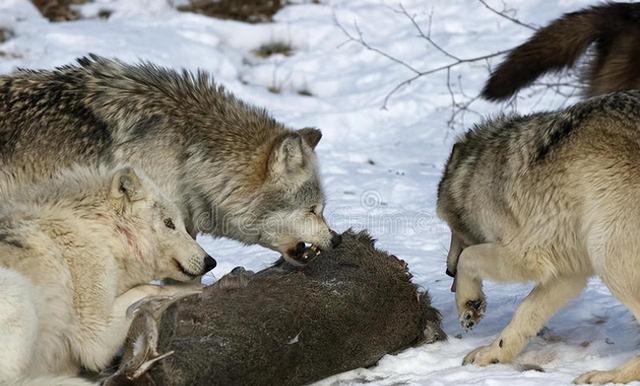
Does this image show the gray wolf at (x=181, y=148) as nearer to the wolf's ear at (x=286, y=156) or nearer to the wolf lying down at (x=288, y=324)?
the wolf's ear at (x=286, y=156)

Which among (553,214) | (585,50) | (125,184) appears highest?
(585,50)

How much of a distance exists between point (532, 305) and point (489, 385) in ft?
2.50

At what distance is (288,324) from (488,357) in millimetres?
1312

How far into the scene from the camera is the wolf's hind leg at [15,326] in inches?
194

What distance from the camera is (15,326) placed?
4984 mm

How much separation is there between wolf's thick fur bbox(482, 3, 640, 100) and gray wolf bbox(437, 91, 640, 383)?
5.42 feet

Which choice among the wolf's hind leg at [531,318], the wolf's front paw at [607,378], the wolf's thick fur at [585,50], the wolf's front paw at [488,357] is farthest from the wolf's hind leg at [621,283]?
the wolf's thick fur at [585,50]

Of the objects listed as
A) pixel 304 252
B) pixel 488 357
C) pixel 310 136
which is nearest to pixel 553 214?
pixel 488 357

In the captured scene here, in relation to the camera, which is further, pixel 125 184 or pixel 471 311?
pixel 471 311

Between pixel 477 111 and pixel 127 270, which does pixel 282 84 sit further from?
pixel 127 270

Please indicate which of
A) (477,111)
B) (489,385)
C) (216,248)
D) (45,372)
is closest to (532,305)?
(489,385)

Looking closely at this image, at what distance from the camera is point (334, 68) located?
539 inches

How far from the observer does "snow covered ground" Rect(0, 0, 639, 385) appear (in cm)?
922

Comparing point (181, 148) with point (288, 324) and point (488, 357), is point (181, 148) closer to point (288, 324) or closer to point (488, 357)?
point (288, 324)
